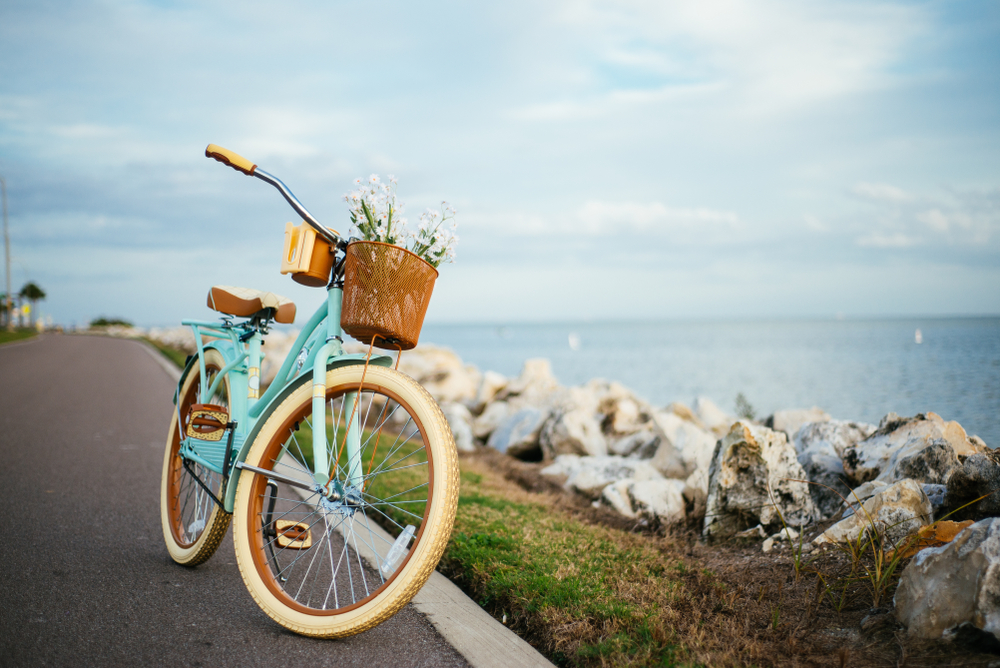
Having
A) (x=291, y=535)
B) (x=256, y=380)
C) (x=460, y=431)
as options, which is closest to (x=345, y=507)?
(x=291, y=535)

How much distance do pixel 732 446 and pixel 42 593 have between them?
397 centimetres

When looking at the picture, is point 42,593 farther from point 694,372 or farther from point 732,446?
point 694,372

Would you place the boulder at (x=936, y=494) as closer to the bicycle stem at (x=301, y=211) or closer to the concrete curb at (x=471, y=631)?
the concrete curb at (x=471, y=631)

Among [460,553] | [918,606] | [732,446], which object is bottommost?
[460,553]

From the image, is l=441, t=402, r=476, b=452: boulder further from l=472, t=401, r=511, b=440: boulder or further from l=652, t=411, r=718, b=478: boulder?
l=652, t=411, r=718, b=478: boulder

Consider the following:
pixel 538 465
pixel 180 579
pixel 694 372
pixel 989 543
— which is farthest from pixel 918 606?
pixel 694 372

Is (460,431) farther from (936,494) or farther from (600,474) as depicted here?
(936,494)

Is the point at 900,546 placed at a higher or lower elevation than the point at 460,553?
higher

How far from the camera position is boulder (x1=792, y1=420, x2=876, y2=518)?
4396 millimetres

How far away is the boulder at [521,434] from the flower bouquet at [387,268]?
6.39m

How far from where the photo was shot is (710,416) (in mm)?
10328

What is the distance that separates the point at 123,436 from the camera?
727 centimetres

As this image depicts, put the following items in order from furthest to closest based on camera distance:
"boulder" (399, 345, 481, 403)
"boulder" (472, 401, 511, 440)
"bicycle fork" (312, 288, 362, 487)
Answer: "boulder" (399, 345, 481, 403) < "boulder" (472, 401, 511, 440) < "bicycle fork" (312, 288, 362, 487)

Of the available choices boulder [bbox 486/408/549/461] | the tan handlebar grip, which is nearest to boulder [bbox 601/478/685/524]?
boulder [bbox 486/408/549/461]
